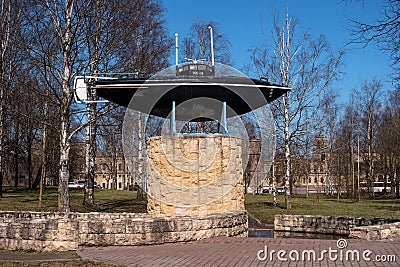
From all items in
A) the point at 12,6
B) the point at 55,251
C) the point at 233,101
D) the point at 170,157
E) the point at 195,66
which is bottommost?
the point at 55,251

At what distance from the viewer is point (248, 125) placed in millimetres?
40562

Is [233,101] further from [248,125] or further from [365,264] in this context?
[248,125]

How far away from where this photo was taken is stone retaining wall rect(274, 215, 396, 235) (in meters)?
16.4

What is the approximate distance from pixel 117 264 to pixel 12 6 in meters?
22.4

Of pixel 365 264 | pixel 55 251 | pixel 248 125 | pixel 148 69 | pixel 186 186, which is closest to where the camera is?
pixel 365 264

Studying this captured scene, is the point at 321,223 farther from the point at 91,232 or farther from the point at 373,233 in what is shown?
the point at 91,232

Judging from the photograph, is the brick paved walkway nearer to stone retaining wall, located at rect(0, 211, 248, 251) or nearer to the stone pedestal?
stone retaining wall, located at rect(0, 211, 248, 251)

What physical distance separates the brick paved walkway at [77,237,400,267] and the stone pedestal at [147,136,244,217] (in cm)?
213

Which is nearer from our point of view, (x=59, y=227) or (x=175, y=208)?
(x=59, y=227)

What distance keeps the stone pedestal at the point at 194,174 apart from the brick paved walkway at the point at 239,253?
2132mm

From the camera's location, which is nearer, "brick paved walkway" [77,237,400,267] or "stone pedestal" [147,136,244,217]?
"brick paved walkway" [77,237,400,267]

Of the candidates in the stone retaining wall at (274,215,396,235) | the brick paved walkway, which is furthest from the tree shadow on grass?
the brick paved walkway

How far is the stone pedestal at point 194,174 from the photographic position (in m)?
14.5

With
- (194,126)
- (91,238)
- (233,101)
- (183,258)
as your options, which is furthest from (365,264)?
(194,126)
